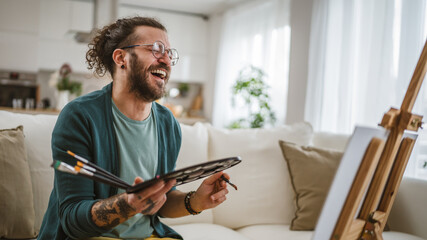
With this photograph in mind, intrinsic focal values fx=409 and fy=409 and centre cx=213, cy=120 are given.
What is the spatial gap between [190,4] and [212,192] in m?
5.25

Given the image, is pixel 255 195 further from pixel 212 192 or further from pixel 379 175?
pixel 379 175

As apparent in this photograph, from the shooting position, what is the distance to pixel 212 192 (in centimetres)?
138

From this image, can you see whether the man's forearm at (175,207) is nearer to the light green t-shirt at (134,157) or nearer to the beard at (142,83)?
the light green t-shirt at (134,157)

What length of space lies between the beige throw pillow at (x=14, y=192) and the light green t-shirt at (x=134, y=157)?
44 cm

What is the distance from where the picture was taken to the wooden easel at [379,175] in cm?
97

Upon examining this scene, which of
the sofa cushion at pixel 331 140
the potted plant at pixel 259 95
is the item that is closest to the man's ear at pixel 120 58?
the sofa cushion at pixel 331 140

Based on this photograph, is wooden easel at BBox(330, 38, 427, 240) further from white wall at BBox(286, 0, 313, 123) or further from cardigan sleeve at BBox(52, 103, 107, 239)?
white wall at BBox(286, 0, 313, 123)

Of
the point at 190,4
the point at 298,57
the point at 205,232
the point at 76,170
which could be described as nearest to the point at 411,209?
the point at 205,232

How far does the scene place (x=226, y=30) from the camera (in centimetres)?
614

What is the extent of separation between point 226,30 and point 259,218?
14.5 ft

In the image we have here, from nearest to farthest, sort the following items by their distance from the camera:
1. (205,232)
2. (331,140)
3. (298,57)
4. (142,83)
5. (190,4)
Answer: (142,83)
(205,232)
(331,140)
(298,57)
(190,4)

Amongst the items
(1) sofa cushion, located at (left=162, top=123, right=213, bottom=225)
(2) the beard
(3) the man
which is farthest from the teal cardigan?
(1) sofa cushion, located at (left=162, top=123, right=213, bottom=225)

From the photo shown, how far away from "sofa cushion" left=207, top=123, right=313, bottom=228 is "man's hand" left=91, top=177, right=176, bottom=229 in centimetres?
104

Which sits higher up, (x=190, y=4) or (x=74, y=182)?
(x=190, y=4)
